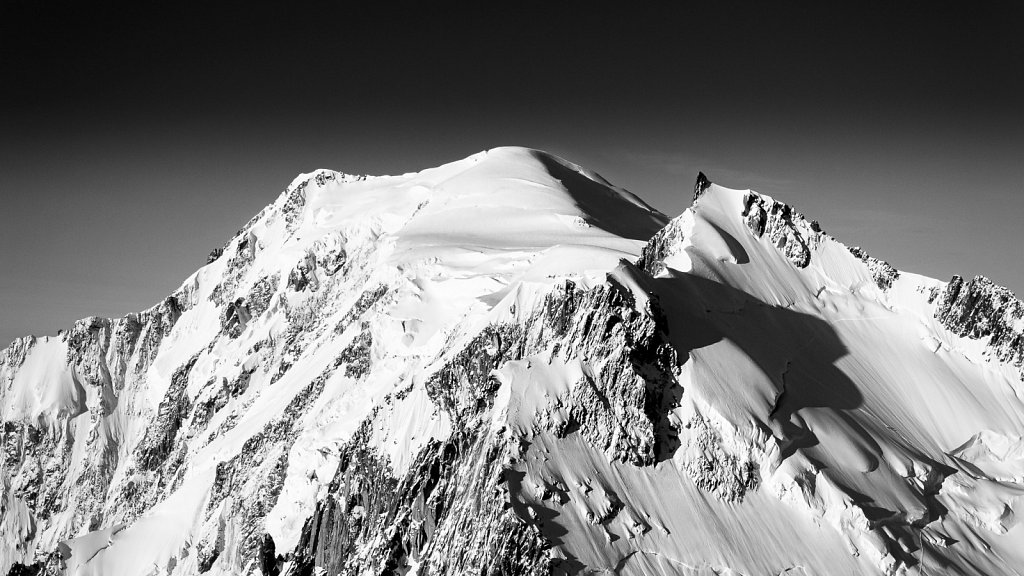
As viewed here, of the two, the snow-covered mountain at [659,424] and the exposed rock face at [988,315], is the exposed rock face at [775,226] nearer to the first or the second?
the snow-covered mountain at [659,424]

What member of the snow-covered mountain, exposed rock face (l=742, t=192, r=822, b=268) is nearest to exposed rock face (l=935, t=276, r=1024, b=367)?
the snow-covered mountain

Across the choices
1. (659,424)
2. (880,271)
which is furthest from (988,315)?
(659,424)

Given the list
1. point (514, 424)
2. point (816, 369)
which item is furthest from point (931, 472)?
point (514, 424)

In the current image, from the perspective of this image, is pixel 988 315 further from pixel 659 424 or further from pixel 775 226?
pixel 659 424

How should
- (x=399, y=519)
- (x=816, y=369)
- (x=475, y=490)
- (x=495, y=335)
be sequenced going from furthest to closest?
(x=816, y=369), (x=495, y=335), (x=399, y=519), (x=475, y=490)

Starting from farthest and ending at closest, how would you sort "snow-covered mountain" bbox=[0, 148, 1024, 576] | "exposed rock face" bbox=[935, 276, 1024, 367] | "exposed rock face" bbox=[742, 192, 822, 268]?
1. "exposed rock face" bbox=[742, 192, 822, 268]
2. "exposed rock face" bbox=[935, 276, 1024, 367]
3. "snow-covered mountain" bbox=[0, 148, 1024, 576]

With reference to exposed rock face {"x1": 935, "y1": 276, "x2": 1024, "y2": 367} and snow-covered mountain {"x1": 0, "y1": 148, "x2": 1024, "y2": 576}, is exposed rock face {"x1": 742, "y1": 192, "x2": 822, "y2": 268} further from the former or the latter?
exposed rock face {"x1": 935, "y1": 276, "x2": 1024, "y2": 367}

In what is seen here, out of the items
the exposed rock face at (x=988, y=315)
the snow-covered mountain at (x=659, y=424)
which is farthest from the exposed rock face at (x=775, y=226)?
the exposed rock face at (x=988, y=315)

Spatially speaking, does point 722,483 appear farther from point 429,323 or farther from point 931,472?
point 429,323
